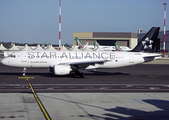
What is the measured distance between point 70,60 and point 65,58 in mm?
694

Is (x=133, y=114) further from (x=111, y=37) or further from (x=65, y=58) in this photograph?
(x=111, y=37)

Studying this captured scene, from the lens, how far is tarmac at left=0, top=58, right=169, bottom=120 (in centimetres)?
1120

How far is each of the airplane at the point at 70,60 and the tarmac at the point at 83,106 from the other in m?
9.94

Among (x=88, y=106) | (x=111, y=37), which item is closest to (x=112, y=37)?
(x=111, y=37)

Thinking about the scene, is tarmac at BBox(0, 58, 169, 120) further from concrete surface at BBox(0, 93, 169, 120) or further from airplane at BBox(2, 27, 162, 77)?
airplane at BBox(2, 27, 162, 77)

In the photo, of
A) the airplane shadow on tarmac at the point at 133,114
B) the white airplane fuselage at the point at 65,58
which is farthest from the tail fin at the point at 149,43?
the airplane shadow on tarmac at the point at 133,114

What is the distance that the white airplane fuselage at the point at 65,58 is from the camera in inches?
1054

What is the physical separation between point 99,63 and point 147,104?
1317cm

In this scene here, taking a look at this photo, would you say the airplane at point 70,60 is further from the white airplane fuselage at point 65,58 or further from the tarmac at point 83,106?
the tarmac at point 83,106

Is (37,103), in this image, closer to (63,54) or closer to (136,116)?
(136,116)

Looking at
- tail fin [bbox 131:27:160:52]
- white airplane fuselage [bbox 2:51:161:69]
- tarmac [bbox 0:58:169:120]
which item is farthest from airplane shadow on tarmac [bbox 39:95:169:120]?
tail fin [bbox 131:27:160:52]

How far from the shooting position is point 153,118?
11.0 meters

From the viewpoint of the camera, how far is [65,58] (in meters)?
27.7

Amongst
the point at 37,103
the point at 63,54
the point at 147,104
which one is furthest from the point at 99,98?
the point at 63,54
